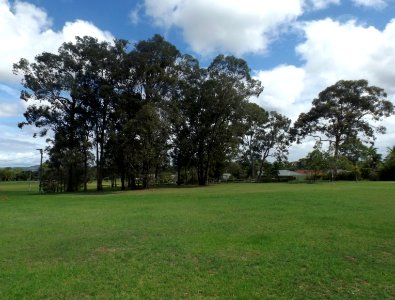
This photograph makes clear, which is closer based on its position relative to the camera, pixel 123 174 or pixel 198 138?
pixel 123 174

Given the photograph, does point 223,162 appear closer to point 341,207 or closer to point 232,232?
point 341,207

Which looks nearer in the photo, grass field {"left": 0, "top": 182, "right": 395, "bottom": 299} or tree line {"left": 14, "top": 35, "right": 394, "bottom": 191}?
grass field {"left": 0, "top": 182, "right": 395, "bottom": 299}

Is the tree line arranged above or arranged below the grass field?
above

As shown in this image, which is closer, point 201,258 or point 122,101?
point 201,258

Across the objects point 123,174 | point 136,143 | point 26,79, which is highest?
point 26,79

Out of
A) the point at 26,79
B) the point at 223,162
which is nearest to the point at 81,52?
the point at 26,79

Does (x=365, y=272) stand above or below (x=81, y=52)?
below

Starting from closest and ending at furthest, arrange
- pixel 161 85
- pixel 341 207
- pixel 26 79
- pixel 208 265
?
pixel 208 265, pixel 341 207, pixel 26 79, pixel 161 85

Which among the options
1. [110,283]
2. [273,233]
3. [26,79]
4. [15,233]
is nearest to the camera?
[110,283]

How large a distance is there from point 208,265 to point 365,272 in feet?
9.95

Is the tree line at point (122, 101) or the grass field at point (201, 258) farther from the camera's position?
the tree line at point (122, 101)

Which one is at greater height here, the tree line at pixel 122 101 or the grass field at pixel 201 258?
the tree line at pixel 122 101

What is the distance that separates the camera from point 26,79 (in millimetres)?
41781

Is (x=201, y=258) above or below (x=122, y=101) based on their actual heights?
below
